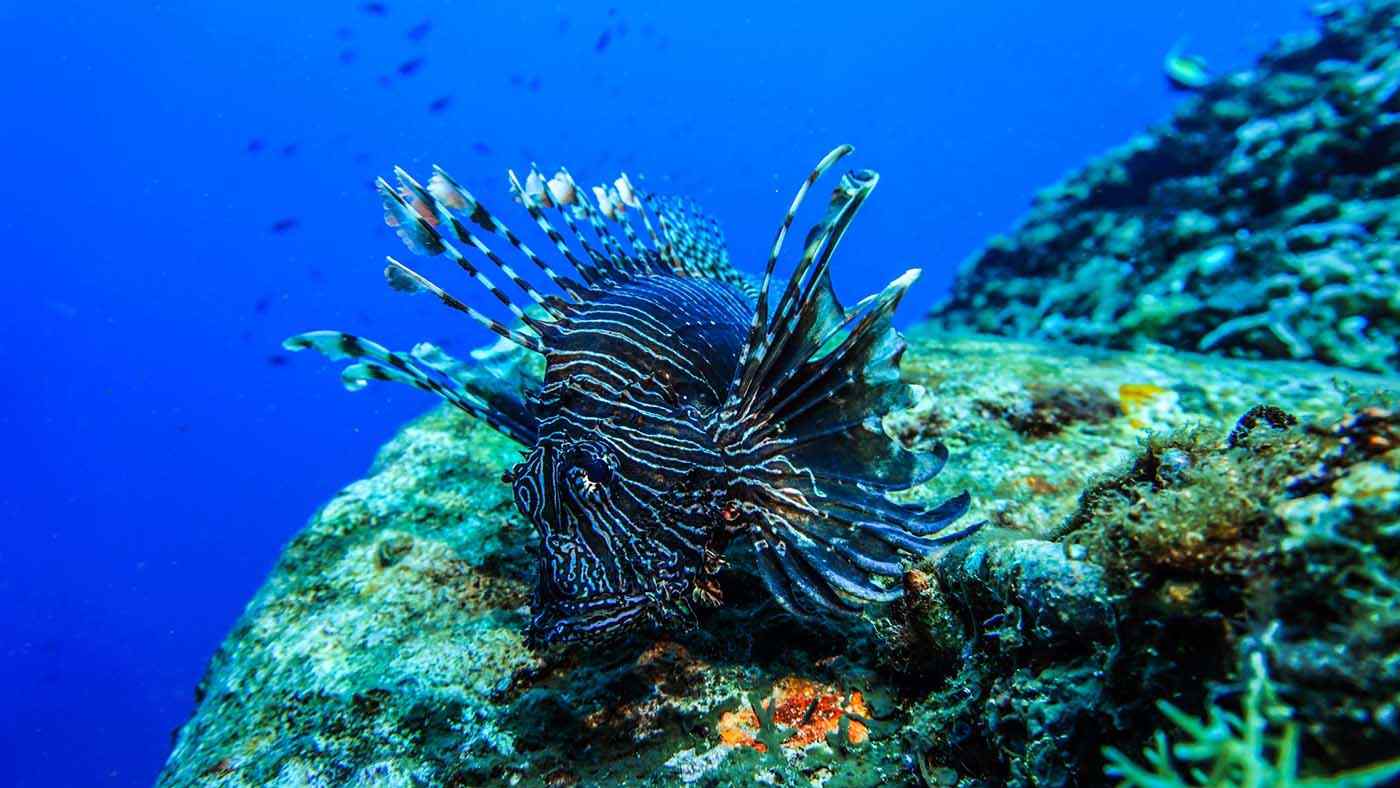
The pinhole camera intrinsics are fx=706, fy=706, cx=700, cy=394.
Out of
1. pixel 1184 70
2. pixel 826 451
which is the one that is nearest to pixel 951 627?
pixel 826 451

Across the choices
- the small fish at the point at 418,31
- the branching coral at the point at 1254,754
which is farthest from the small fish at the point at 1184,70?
the small fish at the point at 418,31

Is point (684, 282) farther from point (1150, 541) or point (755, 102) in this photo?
point (755, 102)

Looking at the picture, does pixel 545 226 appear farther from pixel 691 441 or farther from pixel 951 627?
pixel 951 627

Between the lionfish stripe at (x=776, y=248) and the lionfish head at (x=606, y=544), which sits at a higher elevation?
the lionfish stripe at (x=776, y=248)

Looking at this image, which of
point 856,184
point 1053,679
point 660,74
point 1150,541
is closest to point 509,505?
point 856,184

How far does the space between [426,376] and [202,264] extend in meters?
82.7

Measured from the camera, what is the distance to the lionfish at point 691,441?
241 centimetres

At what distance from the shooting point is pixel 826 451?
2777 millimetres

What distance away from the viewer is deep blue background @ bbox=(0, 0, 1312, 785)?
148 ft

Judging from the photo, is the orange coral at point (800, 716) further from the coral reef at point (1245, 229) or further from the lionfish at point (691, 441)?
the coral reef at point (1245, 229)

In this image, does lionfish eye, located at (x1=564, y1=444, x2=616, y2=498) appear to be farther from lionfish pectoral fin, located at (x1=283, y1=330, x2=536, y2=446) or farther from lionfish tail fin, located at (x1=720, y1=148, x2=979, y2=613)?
lionfish pectoral fin, located at (x1=283, y1=330, x2=536, y2=446)

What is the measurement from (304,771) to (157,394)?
81.1 meters

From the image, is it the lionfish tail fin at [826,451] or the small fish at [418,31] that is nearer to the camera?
the lionfish tail fin at [826,451]

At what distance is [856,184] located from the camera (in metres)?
2.33
